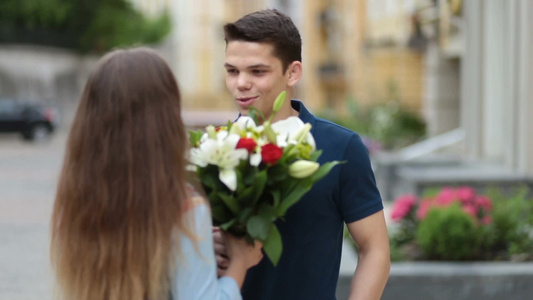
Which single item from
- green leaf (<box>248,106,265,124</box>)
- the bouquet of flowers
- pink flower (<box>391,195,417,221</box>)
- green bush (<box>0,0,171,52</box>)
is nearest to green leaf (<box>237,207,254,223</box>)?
the bouquet of flowers

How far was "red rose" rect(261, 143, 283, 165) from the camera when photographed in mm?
2621

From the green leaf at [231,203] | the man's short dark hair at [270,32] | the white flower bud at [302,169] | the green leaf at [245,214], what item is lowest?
the green leaf at [245,214]

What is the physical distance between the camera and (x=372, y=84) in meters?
30.9

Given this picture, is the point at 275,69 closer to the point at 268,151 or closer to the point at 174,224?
the point at 268,151

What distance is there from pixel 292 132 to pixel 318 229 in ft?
1.32

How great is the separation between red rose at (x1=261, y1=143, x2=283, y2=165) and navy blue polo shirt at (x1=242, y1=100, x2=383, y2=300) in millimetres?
395

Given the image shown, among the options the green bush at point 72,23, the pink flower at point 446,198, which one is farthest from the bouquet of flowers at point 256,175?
the green bush at point 72,23

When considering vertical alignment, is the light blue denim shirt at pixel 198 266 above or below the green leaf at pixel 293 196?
below

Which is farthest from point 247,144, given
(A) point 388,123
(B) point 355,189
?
(A) point 388,123

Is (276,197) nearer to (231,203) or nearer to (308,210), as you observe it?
(231,203)

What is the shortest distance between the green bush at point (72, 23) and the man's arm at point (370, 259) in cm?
5488

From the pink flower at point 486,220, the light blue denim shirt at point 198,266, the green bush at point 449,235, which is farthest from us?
the pink flower at point 486,220

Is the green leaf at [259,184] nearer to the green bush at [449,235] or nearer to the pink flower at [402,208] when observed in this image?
the green bush at [449,235]

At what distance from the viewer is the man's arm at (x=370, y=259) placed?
9.90 feet
